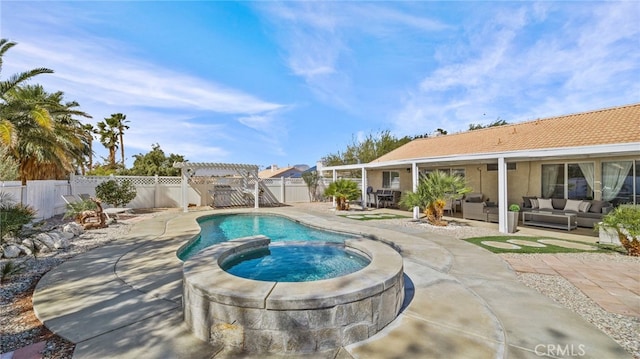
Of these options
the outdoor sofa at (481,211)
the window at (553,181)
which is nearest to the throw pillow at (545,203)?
the window at (553,181)

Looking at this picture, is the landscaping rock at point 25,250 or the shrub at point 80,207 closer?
the landscaping rock at point 25,250

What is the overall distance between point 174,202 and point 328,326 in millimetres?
18015

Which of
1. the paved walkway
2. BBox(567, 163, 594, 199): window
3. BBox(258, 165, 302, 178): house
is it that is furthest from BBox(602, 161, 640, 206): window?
BBox(258, 165, 302, 178): house

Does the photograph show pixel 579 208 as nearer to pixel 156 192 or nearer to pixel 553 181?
pixel 553 181

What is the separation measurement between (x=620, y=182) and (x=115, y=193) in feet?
72.5

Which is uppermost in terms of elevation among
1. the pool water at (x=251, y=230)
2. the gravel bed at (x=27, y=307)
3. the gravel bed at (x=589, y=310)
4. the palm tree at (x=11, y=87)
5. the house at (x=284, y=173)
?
the palm tree at (x=11, y=87)

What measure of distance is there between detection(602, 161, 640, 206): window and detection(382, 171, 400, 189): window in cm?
1005

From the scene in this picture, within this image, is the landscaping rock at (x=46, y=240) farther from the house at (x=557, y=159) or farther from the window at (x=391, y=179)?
the window at (x=391, y=179)

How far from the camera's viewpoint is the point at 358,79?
18.7 meters

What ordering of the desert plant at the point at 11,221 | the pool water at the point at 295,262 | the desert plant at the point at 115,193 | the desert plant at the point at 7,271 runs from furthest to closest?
1. the desert plant at the point at 115,193
2. the desert plant at the point at 11,221
3. the pool water at the point at 295,262
4. the desert plant at the point at 7,271

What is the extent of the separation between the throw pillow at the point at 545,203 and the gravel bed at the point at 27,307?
1433 cm

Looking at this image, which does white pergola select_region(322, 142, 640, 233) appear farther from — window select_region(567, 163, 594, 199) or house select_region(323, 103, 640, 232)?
window select_region(567, 163, 594, 199)

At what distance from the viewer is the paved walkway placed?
4055 mm

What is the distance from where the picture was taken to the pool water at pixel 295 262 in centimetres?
509
